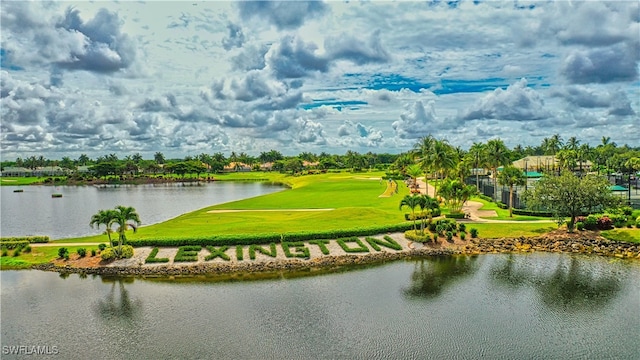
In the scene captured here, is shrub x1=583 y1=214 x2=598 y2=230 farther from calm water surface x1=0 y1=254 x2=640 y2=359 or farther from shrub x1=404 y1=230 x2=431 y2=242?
shrub x1=404 y1=230 x2=431 y2=242

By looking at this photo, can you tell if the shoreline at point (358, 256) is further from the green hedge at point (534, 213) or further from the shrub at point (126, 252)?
the green hedge at point (534, 213)

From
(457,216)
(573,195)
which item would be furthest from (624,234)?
(457,216)

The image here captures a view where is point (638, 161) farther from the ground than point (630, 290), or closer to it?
farther from the ground

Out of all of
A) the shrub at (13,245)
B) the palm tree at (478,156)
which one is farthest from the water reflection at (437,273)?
the palm tree at (478,156)

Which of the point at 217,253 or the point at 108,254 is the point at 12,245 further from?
the point at 217,253

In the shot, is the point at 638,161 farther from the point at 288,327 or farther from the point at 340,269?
the point at 288,327

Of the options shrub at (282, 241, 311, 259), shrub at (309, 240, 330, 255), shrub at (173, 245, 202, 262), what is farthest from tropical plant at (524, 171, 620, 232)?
shrub at (173, 245, 202, 262)

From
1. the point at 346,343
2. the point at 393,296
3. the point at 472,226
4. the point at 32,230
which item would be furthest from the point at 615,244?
the point at 32,230
